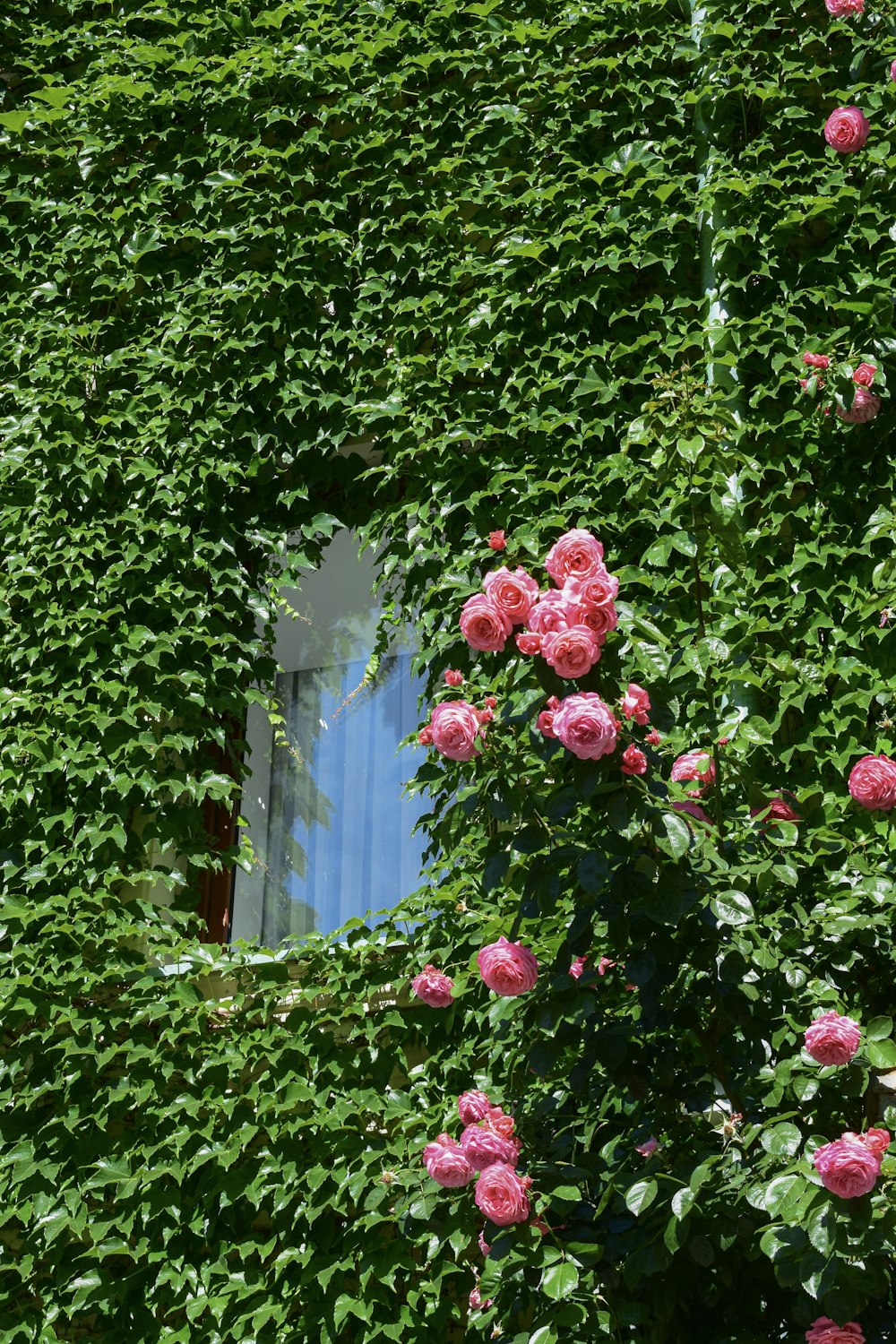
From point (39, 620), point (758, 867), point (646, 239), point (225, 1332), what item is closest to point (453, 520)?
point (646, 239)

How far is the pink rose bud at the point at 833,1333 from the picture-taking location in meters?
3.09

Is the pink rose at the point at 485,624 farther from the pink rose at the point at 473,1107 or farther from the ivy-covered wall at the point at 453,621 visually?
the pink rose at the point at 473,1107

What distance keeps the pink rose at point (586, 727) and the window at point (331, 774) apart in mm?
2166

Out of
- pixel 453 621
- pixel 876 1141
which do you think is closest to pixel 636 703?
pixel 876 1141

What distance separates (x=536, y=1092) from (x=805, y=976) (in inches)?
33.0

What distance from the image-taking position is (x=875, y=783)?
379 cm

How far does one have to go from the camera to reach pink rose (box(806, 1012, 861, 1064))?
3.27 m

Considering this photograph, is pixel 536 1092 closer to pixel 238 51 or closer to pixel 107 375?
pixel 107 375

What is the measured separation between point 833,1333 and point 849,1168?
1.35 ft

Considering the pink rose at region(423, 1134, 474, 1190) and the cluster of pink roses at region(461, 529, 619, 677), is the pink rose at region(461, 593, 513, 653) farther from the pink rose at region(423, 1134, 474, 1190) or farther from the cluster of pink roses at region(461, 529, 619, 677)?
the pink rose at region(423, 1134, 474, 1190)

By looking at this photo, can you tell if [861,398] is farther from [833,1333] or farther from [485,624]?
[833,1333]

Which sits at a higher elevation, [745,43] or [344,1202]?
[745,43]

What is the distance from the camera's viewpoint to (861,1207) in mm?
3016

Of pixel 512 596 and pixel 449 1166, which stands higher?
pixel 512 596
